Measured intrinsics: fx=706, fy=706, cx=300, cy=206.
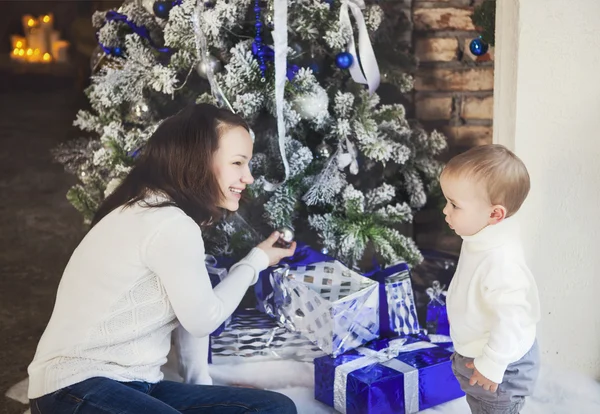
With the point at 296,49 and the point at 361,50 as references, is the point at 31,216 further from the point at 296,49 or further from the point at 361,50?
the point at 361,50

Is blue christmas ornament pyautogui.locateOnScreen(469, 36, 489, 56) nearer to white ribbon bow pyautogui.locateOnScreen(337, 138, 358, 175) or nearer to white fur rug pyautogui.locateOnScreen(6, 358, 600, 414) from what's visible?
white ribbon bow pyautogui.locateOnScreen(337, 138, 358, 175)

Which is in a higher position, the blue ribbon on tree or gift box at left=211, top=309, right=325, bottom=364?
the blue ribbon on tree

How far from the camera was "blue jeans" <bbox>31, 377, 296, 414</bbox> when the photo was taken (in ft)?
4.33

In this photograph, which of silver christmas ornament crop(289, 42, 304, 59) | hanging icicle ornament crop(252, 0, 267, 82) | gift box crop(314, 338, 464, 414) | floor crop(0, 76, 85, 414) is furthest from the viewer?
floor crop(0, 76, 85, 414)

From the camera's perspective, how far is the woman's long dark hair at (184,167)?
148cm

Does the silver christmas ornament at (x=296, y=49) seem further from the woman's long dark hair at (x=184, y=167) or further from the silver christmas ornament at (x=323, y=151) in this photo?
the woman's long dark hair at (x=184, y=167)

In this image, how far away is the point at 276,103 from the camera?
1783 mm

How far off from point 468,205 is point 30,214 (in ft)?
10.6

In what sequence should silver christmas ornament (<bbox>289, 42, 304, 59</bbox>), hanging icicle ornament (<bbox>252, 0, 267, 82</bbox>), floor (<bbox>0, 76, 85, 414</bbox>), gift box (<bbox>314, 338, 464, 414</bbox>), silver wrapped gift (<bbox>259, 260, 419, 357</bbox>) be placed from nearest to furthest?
gift box (<bbox>314, 338, 464, 414</bbox>), silver wrapped gift (<bbox>259, 260, 419, 357</bbox>), hanging icicle ornament (<bbox>252, 0, 267, 82</bbox>), silver christmas ornament (<bbox>289, 42, 304, 59</bbox>), floor (<bbox>0, 76, 85, 414</bbox>)

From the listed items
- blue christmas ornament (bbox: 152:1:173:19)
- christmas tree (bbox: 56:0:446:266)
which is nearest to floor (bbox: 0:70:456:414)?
christmas tree (bbox: 56:0:446:266)

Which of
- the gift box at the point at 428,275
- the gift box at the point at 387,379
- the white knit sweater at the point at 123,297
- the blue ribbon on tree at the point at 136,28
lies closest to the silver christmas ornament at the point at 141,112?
the blue ribbon on tree at the point at 136,28

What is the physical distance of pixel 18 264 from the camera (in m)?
3.18

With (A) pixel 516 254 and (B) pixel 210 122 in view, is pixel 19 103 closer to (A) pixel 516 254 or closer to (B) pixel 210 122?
(B) pixel 210 122

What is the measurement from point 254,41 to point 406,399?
0.98 metres
